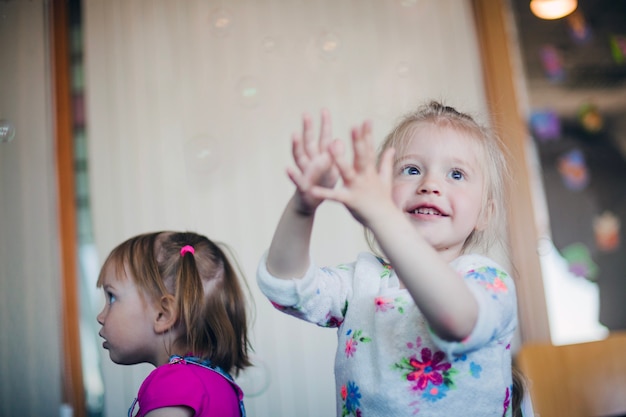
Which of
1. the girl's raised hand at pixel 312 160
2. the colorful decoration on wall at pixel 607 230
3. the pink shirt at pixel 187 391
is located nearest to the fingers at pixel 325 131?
the girl's raised hand at pixel 312 160

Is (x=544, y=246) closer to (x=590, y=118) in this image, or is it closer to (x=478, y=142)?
(x=590, y=118)

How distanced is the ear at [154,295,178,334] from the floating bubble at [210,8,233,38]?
1.43m

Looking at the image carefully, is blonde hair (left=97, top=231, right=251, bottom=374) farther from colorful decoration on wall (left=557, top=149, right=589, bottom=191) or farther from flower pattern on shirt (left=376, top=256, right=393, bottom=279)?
colorful decoration on wall (left=557, top=149, right=589, bottom=191)

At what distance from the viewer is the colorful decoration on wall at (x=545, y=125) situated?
2609 mm

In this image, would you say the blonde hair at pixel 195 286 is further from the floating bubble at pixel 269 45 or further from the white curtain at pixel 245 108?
the floating bubble at pixel 269 45

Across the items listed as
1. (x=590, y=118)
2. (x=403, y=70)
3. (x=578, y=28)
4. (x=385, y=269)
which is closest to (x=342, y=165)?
(x=385, y=269)

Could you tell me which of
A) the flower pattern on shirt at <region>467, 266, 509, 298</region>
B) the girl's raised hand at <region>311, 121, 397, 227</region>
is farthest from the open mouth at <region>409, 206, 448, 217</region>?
the girl's raised hand at <region>311, 121, 397, 227</region>

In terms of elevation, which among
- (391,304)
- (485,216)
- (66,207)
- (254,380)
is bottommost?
(254,380)

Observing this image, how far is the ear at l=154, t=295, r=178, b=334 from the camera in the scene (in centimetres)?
100

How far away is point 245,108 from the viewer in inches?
90.4

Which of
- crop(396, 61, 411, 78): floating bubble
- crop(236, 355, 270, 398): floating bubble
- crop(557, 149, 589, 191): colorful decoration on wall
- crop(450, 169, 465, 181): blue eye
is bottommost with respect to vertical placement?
crop(236, 355, 270, 398): floating bubble

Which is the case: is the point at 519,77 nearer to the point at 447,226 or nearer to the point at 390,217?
the point at 447,226

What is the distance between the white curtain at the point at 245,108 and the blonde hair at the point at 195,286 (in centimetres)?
101

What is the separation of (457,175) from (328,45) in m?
1.54
